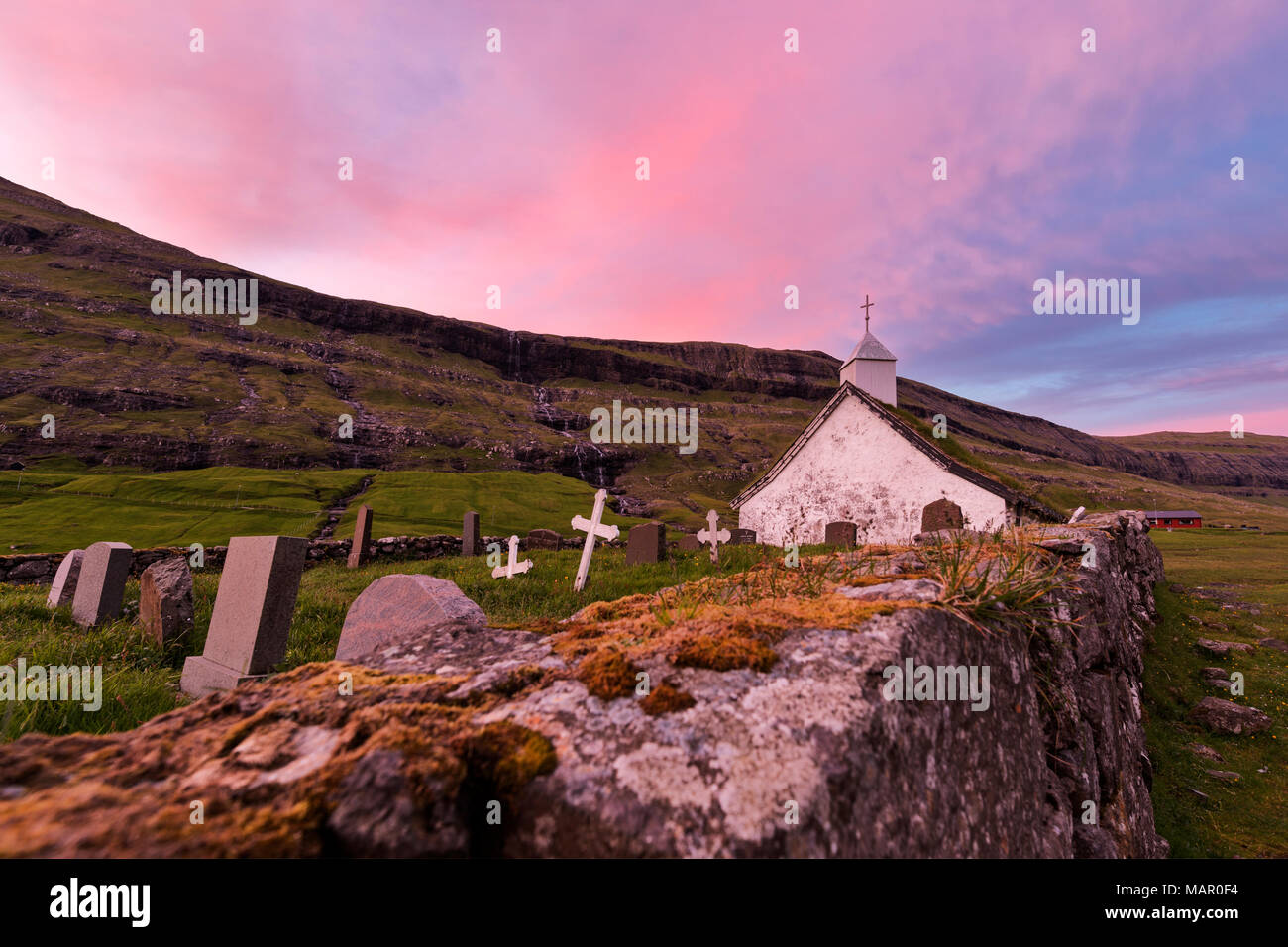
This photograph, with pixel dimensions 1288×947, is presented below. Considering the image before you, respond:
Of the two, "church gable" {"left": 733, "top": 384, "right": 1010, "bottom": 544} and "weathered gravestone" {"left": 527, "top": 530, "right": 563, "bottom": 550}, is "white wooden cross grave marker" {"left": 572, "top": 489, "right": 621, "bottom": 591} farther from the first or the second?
"weathered gravestone" {"left": 527, "top": 530, "right": 563, "bottom": 550}

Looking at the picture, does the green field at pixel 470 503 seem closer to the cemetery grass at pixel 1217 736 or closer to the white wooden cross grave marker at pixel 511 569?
the white wooden cross grave marker at pixel 511 569

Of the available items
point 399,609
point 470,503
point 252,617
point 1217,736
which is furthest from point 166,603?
point 470,503

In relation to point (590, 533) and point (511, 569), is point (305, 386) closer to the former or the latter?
point (511, 569)

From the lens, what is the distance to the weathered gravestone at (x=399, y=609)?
5.62 m

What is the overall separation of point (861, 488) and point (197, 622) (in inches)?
728

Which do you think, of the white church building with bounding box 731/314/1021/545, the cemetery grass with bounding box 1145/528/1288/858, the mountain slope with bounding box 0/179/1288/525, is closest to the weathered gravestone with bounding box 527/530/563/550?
the white church building with bounding box 731/314/1021/545

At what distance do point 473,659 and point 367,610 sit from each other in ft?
15.0

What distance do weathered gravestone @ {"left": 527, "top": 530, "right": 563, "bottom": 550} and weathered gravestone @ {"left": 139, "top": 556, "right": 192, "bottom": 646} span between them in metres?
15.8

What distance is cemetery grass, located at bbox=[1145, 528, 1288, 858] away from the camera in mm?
6818

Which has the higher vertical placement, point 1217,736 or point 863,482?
point 863,482

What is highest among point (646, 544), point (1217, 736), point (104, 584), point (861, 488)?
point (861, 488)

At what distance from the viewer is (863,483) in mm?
18875
